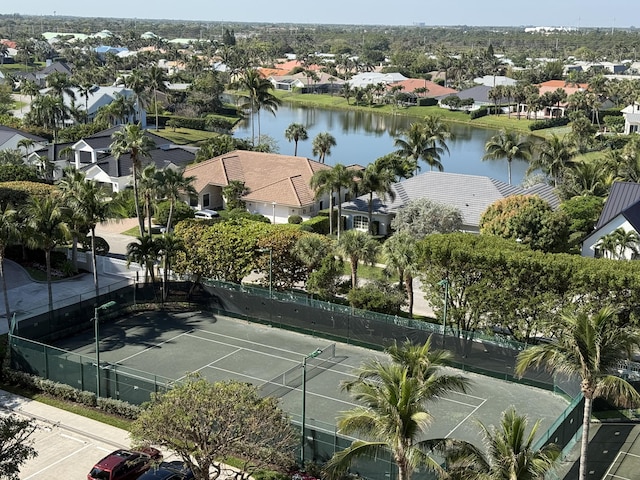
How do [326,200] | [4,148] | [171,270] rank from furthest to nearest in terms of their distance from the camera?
[4,148], [326,200], [171,270]

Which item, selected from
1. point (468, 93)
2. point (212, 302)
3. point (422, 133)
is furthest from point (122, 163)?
point (468, 93)

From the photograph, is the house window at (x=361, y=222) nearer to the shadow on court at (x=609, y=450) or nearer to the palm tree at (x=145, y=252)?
the palm tree at (x=145, y=252)

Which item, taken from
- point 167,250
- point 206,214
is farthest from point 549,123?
point 167,250

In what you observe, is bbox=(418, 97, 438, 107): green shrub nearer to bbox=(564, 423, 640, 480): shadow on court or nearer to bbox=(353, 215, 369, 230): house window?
bbox=(353, 215, 369, 230): house window

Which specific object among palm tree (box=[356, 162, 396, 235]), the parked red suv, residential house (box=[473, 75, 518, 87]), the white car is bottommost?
the white car

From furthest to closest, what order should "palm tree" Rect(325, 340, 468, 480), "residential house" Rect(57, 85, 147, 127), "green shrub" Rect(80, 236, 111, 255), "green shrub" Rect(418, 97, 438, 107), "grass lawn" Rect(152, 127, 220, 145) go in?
"green shrub" Rect(418, 97, 438, 107)
"residential house" Rect(57, 85, 147, 127)
"grass lawn" Rect(152, 127, 220, 145)
"green shrub" Rect(80, 236, 111, 255)
"palm tree" Rect(325, 340, 468, 480)

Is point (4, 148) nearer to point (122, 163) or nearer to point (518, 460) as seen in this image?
point (122, 163)

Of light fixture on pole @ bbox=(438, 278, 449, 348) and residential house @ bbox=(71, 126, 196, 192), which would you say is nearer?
light fixture on pole @ bbox=(438, 278, 449, 348)

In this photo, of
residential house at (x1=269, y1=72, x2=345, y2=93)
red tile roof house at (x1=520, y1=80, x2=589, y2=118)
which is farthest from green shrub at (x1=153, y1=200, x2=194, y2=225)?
residential house at (x1=269, y1=72, x2=345, y2=93)
